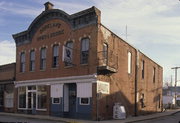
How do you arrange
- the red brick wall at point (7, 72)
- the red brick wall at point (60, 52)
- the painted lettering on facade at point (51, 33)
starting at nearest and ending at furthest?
the red brick wall at point (60, 52)
the painted lettering on facade at point (51, 33)
the red brick wall at point (7, 72)

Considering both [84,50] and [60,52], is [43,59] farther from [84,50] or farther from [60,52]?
[84,50]

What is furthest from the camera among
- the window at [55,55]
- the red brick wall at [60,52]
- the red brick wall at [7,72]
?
the red brick wall at [7,72]

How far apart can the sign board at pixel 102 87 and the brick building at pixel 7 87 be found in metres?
13.0

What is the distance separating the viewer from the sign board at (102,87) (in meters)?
23.1

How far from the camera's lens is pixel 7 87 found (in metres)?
33.9

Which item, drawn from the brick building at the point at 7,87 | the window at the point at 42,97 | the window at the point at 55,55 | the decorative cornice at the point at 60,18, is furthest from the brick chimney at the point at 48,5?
the window at the point at 42,97

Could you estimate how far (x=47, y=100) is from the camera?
27359mm

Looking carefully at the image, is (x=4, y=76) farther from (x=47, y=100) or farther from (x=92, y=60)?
(x=92, y=60)

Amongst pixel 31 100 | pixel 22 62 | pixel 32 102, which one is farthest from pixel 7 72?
pixel 32 102

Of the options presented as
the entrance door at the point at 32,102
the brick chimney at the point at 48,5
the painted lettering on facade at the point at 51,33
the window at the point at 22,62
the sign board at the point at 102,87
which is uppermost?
the brick chimney at the point at 48,5

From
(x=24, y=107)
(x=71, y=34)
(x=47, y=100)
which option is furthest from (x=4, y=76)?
(x=71, y=34)

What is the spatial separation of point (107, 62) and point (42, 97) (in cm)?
816

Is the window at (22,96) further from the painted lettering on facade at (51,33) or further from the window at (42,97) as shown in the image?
the painted lettering on facade at (51,33)

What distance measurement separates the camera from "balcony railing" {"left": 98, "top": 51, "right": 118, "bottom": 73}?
74.9 feet
